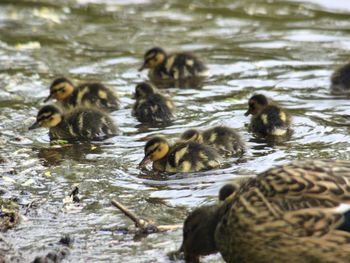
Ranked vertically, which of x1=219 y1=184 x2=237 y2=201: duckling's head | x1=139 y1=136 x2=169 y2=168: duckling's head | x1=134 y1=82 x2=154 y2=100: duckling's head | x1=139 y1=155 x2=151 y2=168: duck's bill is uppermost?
x1=219 y1=184 x2=237 y2=201: duckling's head

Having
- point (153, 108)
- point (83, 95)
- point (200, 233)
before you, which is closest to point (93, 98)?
point (83, 95)

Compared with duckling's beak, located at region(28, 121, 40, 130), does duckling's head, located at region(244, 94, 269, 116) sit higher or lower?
higher

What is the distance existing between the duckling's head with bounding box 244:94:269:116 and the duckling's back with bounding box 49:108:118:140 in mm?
972

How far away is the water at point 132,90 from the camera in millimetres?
5133

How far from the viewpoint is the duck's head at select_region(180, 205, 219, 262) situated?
14.4 ft

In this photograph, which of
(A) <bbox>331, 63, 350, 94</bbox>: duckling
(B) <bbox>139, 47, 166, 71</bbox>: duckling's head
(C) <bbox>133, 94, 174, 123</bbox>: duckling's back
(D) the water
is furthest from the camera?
(B) <bbox>139, 47, 166, 71</bbox>: duckling's head

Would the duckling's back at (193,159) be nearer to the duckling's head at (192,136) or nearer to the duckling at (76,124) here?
the duckling's head at (192,136)

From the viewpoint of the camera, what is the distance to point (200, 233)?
173 inches

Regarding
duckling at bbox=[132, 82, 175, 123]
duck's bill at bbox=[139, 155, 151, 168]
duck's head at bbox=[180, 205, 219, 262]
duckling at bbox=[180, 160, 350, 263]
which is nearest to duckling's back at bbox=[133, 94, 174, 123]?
duckling at bbox=[132, 82, 175, 123]

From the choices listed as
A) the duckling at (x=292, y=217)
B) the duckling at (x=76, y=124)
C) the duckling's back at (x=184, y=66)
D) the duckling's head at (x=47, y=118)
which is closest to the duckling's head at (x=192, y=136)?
the duckling at (x=76, y=124)

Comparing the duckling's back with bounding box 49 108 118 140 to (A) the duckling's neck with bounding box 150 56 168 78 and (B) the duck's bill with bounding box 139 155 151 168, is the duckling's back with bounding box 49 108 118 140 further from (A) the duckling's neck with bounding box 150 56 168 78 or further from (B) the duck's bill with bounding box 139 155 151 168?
(A) the duckling's neck with bounding box 150 56 168 78

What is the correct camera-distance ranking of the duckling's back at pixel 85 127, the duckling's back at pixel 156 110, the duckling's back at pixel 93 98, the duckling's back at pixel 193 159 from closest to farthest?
the duckling's back at pixel 193 159, the duckling's back at pixel 85 127, the duckling's back at pixel 156 110, the duckling's back at pixel 93 98

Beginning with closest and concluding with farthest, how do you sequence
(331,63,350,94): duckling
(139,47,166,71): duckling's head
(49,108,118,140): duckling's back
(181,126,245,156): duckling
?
(181,126,245,156): duckling < (49,108,118,140): duckling's back < (331,63,350,94): duckling < (139,47,166,71): duckling's head

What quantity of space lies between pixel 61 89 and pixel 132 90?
0.67 metres
